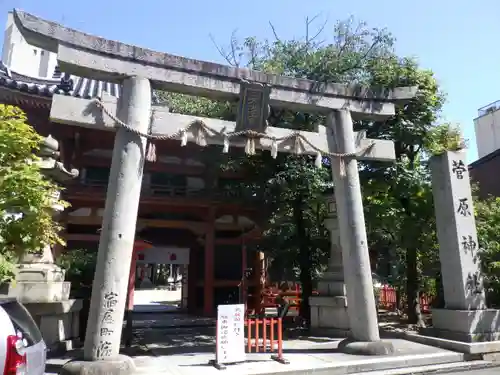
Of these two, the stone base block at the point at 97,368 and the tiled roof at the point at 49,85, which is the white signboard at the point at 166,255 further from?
the stone base block at the point at 97,368

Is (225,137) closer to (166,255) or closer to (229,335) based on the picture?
(229,335)

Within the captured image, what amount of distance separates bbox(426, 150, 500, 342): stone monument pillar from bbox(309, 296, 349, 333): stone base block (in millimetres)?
2204

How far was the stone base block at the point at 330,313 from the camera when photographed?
449 inches

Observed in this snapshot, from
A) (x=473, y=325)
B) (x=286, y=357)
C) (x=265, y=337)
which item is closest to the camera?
(x=286, y=357)

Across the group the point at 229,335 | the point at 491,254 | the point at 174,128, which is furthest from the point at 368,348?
the point at 174,128

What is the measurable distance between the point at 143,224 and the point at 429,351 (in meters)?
10.5

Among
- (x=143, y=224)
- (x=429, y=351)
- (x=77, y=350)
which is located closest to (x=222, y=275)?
(x=143, y=224)

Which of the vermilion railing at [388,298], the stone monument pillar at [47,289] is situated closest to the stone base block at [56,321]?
the stone monument pillar at [47,289]

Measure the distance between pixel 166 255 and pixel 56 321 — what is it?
8274 millimetres

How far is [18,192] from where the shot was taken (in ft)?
20.7

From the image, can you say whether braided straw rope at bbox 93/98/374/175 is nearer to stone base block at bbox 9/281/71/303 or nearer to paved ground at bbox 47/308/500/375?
stone base block at bbox 9/281/71/303

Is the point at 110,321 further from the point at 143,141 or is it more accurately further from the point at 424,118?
the point at 424,118

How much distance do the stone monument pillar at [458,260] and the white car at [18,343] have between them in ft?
29.5

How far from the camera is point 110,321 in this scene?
7.05 metres
